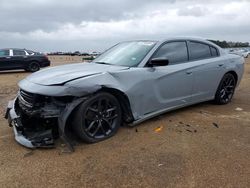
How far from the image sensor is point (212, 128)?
5.21 meters

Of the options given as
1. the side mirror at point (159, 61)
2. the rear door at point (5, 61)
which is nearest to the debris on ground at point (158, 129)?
the side mirror at point (159, 61)

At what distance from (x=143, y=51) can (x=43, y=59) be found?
45.3 ft

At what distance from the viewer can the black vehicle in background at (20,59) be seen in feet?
56.0

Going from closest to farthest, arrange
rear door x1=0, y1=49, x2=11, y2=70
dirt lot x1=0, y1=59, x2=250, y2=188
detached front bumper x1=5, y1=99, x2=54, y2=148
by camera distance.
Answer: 1. dirt lot x1=0, y1=59, x2=250, y2=188
2. detached front bumper x1=5, y1=99, x2=54, y2=148
3. rear door x1=0, y1=49, x2=11, y2=70

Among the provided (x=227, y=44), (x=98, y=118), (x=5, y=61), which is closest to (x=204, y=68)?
(x=98, y=118)

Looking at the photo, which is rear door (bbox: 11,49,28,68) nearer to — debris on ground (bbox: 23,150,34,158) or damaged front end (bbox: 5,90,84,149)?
damaged front end (bbox: 5,90,84,149)

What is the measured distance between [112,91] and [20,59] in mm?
13980

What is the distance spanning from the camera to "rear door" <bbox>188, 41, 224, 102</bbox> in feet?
19.8

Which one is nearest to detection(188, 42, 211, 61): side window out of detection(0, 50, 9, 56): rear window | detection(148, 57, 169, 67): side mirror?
detection(148, 57, 169, 67): side mirror

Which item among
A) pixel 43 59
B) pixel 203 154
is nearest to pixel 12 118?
pixel 203 154

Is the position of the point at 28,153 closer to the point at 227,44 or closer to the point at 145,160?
the point at 145,160

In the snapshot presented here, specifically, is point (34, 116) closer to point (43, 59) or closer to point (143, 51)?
point (143, 51)

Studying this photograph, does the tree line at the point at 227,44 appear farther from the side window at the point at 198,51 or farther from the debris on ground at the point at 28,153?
the debris on ground at the point at 28,153

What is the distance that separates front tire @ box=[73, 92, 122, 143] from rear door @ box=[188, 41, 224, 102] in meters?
2.02
